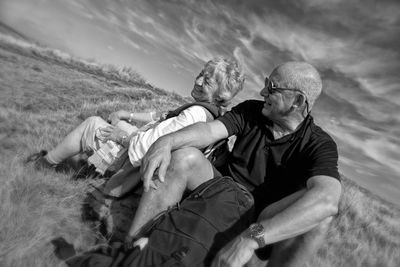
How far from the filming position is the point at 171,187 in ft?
7.05

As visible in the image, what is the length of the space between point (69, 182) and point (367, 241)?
475 centimetres

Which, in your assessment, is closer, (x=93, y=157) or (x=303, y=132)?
(x=303, y=132)

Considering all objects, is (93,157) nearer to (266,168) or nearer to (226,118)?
(226,118)

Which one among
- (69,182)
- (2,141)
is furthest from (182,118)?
(2,141)

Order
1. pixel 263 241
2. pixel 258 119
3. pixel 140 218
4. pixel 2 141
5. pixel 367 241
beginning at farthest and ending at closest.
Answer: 1. pixel 367 241
2. pixel 2 141
3. pixel 258 119
4. pixel 140 218
5. pixel 263 241

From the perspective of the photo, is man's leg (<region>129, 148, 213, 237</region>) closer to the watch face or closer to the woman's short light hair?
the watch face

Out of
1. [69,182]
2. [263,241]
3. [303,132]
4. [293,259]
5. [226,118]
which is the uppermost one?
[303,132]

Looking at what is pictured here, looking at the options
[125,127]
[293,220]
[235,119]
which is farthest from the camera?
[125,127]

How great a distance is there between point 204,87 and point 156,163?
1.35m

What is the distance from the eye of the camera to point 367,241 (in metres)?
4.88

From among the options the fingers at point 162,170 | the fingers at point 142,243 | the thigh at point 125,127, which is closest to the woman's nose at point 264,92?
the fingers at point 162,170

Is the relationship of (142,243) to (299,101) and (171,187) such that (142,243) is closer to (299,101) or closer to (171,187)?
(171,187)

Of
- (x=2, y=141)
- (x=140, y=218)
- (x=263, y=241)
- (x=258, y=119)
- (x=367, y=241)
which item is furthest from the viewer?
(x=367, y=241)

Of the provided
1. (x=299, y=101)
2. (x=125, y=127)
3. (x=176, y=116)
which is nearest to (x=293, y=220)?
(x=299, y=101)
